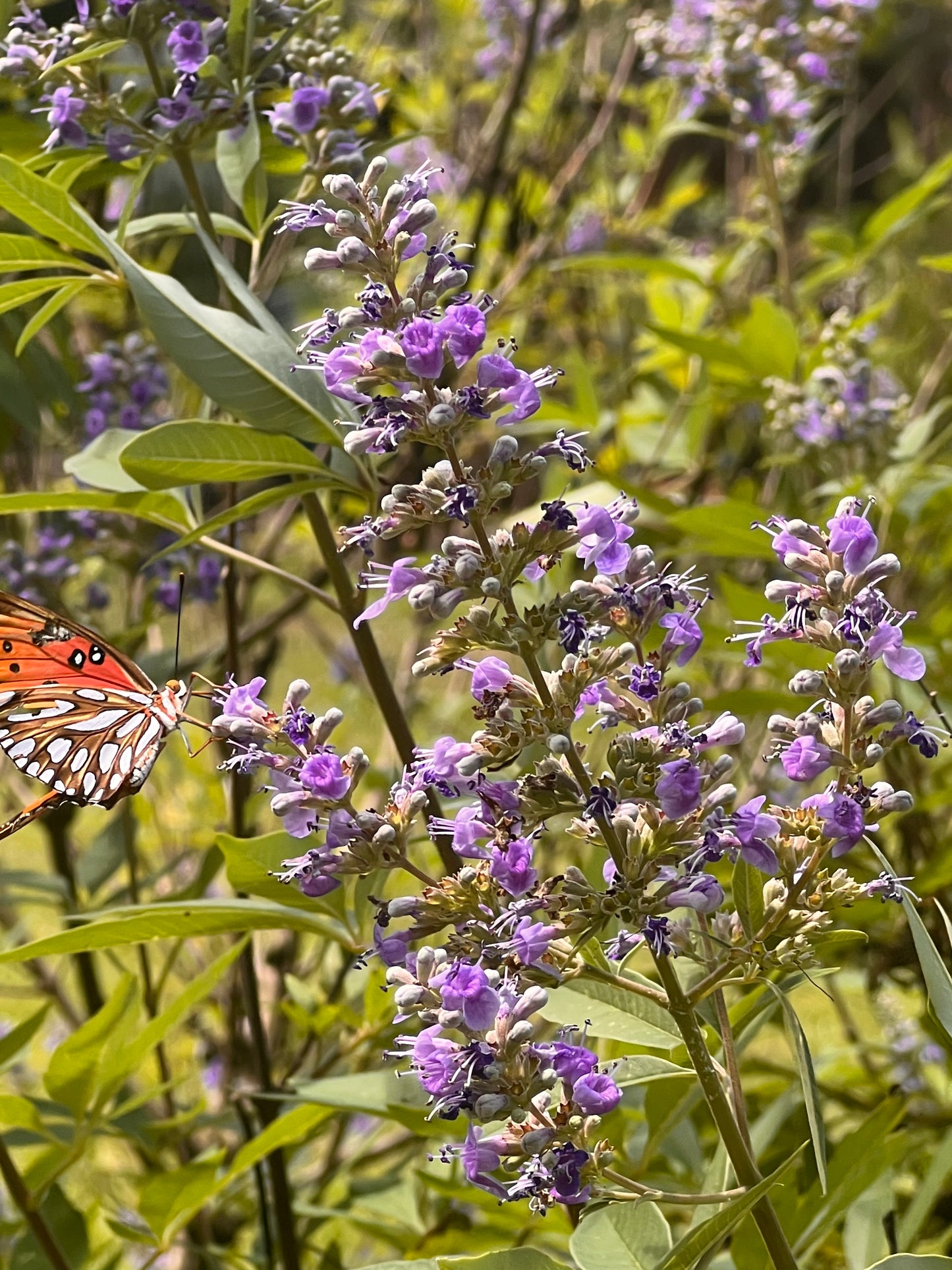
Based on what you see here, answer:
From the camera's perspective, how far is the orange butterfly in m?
1.77

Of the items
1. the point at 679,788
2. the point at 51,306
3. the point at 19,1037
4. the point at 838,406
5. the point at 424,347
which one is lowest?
the point at 19,1037

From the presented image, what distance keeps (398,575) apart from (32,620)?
2.53 ft

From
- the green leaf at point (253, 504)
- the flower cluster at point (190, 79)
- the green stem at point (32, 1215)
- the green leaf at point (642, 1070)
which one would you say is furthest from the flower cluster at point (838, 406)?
the green stem at point (32, 1215)

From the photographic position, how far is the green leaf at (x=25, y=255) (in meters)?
1.56

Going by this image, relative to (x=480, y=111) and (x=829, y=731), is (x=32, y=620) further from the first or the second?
(x=480, y=111)

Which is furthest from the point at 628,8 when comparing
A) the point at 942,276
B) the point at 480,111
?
the point at 942,276

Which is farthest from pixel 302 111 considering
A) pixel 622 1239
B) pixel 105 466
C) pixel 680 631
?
pixel 622 1239

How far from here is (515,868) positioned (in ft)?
3.52

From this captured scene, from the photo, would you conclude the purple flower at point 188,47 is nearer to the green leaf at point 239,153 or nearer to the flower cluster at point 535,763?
the green leaf at point 239,153

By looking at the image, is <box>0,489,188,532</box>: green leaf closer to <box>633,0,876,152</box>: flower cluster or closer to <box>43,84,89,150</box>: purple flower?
<box>43,84,89,150</box>: purple flower

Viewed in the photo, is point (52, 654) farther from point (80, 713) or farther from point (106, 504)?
point (106, 504)

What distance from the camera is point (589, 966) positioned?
3.69 feet

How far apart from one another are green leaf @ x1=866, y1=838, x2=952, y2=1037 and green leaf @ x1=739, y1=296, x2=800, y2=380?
1547 mm

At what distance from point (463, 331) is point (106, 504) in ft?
2.35
